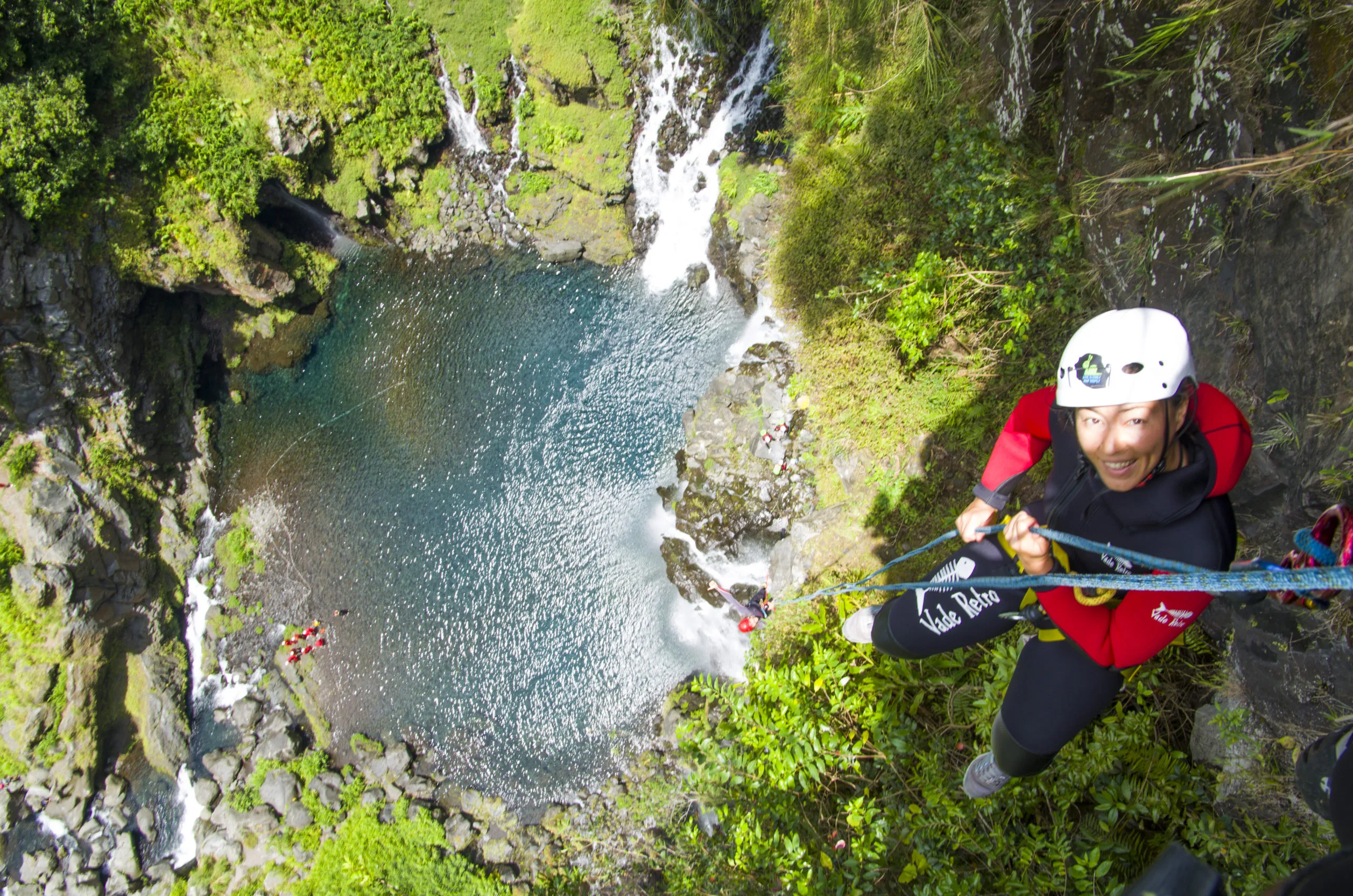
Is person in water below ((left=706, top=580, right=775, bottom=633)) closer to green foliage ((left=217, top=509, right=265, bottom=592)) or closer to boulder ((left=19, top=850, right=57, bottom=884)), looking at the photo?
green foliage ((left=217, top=509, right=265, bottom=592))

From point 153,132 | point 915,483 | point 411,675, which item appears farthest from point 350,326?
point 915,483

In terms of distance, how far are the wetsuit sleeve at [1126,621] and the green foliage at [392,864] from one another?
1054cm

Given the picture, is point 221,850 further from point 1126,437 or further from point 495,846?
point 1126,437

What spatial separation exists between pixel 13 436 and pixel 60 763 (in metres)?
6.33

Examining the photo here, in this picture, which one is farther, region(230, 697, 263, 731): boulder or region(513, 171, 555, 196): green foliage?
region(230, 697, 263, 731): boulder

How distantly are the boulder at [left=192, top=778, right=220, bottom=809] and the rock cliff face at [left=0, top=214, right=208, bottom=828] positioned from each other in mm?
715

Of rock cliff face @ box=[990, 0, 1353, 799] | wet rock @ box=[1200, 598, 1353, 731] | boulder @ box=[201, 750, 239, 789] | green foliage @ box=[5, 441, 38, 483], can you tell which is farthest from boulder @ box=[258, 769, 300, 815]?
wet rock @ box=[1200, 598, 1353, 731]

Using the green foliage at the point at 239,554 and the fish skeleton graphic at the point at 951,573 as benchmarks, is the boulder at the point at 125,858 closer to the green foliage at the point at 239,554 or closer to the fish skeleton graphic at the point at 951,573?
the green foliage at the point at 239,554

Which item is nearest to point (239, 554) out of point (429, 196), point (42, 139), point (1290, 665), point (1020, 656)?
point (42, 139)

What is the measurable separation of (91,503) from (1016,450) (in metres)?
15.8

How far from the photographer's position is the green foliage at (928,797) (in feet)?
12.4

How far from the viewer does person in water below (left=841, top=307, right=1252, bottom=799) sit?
8.09ft

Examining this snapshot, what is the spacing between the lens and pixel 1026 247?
611 cm

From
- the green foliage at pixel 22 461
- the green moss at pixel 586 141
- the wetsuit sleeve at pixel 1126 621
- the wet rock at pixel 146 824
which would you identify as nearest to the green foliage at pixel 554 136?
the green moss at pixel 586 141
